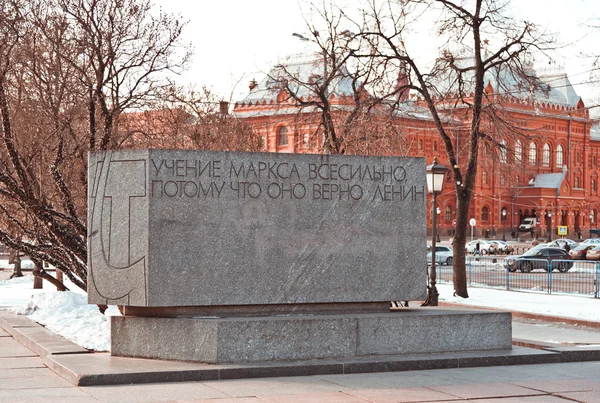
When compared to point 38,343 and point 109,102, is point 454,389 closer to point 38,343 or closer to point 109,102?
point 38,343

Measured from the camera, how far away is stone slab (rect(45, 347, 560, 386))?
11086mm

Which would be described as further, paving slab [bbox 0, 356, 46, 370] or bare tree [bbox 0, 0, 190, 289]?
bare tree [bbox 0, 0, 190, 289]

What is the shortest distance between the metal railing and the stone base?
1767 centimetres

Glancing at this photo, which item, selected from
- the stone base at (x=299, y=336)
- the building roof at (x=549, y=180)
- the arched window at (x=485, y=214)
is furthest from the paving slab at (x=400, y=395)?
the building roof at (x=549, y=180)

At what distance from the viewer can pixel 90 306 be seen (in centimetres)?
1845

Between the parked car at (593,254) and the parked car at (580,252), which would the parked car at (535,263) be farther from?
the parked car at (580,252)

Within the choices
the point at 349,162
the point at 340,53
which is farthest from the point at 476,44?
the point at 349,162

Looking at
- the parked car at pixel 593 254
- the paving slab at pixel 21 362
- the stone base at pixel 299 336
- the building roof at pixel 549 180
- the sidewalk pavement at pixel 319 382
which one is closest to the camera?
the sidewalk pavement at pixel 319 382

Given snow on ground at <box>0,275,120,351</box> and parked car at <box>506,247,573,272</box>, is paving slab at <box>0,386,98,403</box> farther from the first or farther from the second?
parked car at <box>506,247,573,272</box>

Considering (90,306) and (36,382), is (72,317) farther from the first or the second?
(36,382)

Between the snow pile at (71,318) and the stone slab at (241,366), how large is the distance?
1513 millimetres

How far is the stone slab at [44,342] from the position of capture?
42.4ft

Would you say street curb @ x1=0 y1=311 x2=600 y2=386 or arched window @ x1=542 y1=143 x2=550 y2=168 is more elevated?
arched window @ x1=542 y1=143 x2=550 y2=168

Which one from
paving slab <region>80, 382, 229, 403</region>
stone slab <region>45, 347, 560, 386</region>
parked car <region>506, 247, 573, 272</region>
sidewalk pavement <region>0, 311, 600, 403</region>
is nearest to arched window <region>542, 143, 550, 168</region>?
parked car <region>506, 247, 573, 272</region>
